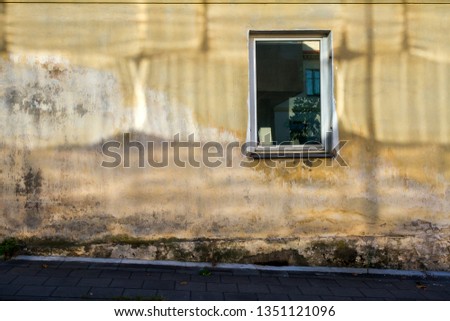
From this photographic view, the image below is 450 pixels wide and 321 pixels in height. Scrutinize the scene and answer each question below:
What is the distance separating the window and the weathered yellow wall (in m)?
0.18

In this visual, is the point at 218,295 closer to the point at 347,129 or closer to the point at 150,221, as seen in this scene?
the point at 150,221

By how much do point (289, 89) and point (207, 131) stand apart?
51.3 inches

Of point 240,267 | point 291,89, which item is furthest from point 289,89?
point 240,267

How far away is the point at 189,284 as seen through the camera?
15.6 ft

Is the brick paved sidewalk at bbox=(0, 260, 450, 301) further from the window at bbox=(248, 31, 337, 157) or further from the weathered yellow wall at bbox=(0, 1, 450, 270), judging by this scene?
the window at bbox=(248, 31, 337, 157)

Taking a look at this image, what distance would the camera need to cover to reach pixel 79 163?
5.43 m

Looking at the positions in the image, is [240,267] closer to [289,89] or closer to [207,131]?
[207,131]

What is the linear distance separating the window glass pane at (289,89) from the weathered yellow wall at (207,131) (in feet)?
1.00

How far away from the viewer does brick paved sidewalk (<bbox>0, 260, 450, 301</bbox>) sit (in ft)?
14.4

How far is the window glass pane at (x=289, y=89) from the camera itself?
5.65m

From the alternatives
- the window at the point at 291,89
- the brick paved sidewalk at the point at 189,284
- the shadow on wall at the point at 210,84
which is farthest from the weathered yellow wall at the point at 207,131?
the brick paved sidewalk at the point at 189,284

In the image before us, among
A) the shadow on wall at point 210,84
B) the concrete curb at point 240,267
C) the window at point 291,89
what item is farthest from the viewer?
the window at point 291,89

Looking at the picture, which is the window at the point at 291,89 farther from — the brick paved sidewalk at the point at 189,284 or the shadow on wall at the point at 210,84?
the brick paved sidewalk at the point at 189,284

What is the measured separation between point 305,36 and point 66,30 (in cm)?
318
